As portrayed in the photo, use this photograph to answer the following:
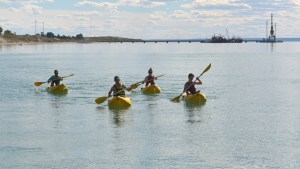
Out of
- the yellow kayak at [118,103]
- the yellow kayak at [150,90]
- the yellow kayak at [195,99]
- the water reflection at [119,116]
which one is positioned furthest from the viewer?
the yellow kayak at [150,90]

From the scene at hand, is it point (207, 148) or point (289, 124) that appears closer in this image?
point (207, 148)

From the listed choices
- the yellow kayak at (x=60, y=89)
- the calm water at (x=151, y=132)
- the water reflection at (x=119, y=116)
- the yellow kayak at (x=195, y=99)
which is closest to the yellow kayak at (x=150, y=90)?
the calm water at (x=151, y=132)

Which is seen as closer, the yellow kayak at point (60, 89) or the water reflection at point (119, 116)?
the water reflection at point (119, 116)

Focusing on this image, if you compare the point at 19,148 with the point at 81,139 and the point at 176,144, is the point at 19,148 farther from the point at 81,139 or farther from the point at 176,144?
the point at 176,144

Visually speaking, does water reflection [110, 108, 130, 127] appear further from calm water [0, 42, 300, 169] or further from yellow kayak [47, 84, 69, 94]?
yellow kayak [47, 84, 69, 94]

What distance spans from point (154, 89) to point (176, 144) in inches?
675

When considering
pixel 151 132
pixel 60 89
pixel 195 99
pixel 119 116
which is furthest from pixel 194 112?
pixel 60 89

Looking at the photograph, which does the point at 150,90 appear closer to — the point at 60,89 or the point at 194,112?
the point at 60,89

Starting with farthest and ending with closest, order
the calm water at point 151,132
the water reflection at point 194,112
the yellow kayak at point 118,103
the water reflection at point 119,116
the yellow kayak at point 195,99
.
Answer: the yellow kayak at point 195,99
the yellow kayak at point 118,103
the water reflection at point 194,112
the water reflection at point 119,116
the calm water at point 151,132

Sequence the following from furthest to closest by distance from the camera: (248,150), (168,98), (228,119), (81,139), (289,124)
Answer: (168,98) → (228,119) → (289,124) → (81,139) → (248,150)

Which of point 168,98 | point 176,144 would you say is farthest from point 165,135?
point 168,98

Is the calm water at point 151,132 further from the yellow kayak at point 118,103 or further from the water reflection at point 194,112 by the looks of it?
the yellow kayak at point 118,103

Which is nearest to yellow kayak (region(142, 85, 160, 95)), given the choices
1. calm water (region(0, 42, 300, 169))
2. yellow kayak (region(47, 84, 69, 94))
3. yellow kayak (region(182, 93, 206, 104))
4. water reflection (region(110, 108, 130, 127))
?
calm water (region(0, 42, 300, 169))

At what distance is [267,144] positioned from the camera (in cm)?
2136
